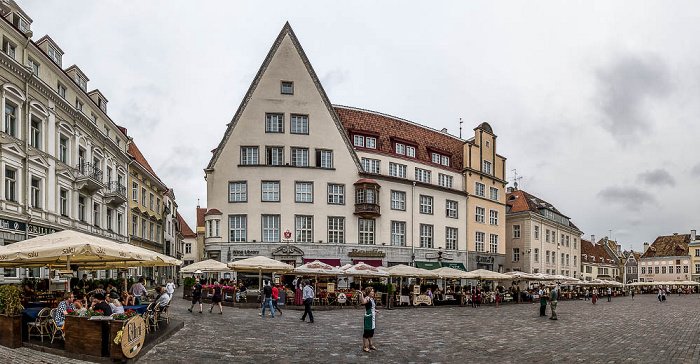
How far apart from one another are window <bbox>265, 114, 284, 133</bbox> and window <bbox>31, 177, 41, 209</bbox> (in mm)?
20383

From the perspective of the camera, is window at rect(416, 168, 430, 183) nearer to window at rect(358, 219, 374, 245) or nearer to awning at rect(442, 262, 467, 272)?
window at rect(358, 219, 374, 245)

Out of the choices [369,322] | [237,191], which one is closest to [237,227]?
[237,191]

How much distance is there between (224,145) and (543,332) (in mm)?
32923

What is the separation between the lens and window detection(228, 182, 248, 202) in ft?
151

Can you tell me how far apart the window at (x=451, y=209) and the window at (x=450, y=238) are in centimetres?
145

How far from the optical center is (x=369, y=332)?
15.8 m

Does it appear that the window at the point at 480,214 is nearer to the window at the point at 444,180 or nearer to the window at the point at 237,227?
the window at the point at 444,180

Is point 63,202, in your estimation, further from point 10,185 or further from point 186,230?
point 186,230

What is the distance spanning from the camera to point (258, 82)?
47.1m

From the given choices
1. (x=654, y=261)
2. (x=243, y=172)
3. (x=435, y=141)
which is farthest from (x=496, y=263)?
(x=654, y=261)

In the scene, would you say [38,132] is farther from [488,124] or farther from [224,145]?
[488,124]

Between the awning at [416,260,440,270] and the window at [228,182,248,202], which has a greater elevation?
the window at [228,182,248,202]

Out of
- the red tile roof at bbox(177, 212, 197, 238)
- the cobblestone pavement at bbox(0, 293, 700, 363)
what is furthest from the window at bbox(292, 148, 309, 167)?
the red tile roof at bbox(177, 212, 197, 238)

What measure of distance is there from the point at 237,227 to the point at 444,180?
22.9 metres
